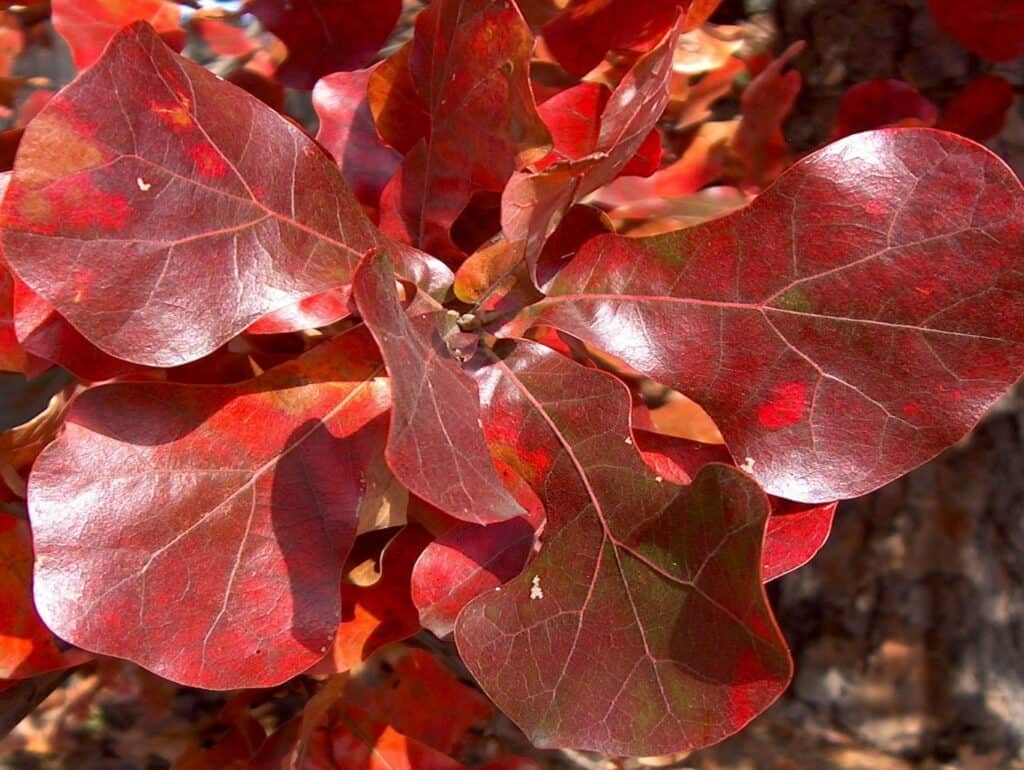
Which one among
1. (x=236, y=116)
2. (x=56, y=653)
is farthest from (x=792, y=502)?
(x=56, y=653)

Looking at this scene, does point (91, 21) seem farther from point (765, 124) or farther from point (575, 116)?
point (765, 124)

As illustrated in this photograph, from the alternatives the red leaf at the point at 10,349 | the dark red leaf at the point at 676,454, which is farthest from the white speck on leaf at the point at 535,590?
the red leaf at the point at 10,349

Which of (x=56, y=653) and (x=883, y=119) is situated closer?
(x=56, y=653)

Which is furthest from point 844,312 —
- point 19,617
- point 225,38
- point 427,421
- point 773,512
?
point 225,38

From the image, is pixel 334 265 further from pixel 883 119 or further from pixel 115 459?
pixel 883 119

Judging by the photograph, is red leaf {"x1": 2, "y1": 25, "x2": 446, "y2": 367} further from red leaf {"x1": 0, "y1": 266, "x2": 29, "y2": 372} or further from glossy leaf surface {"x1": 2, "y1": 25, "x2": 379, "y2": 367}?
red leaf {"x1": 0, "y1": 266, "x2": 29, "y2": 372}

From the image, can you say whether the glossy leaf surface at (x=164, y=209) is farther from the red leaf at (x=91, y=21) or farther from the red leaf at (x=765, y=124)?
the red leaf at (x=765, y=124)
